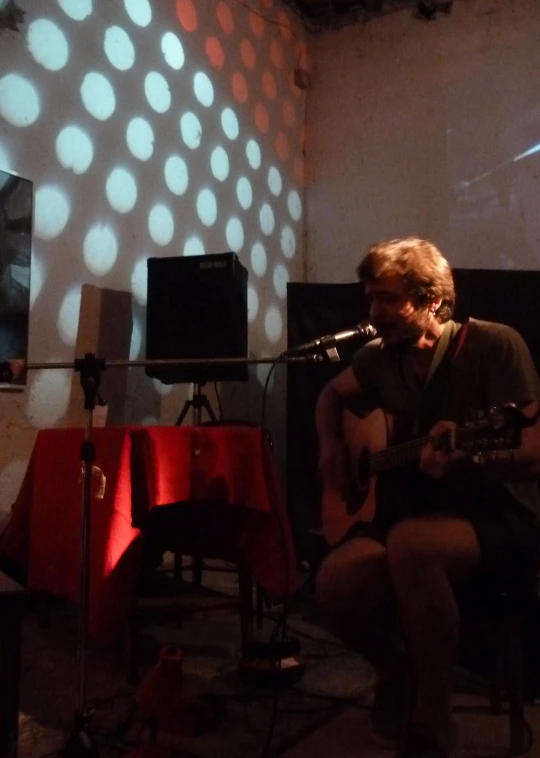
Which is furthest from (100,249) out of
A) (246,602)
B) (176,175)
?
(246,602)

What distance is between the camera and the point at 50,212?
2.59 meters

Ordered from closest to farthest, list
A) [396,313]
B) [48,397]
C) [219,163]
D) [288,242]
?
1. [396,313]
2. [48,397]
3. [219,163]
4. [288,242]

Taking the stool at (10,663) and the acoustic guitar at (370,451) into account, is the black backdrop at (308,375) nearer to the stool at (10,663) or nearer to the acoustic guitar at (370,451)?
the acoustic guitar at (370,451)

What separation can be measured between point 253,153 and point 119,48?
0.95 meters

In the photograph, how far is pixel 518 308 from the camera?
9.70 ft

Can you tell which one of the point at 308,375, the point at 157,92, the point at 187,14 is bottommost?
the point at 308,375

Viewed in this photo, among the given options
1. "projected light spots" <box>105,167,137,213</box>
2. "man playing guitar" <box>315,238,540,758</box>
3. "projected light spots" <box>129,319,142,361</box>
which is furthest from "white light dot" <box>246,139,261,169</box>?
"man playing guitar" <box>315,238,540,758</box>

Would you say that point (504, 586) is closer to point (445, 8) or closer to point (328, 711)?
point (328, 711)

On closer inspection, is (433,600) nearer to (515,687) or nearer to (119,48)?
(515,687)

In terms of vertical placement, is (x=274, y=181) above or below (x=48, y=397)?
above

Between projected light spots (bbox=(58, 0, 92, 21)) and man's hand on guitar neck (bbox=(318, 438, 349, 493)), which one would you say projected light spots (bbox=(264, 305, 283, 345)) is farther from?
man's hand on guitar neck (bbox=(318, 438, 349, 493))

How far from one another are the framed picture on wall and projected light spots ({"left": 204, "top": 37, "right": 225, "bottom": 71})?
4.42 ft

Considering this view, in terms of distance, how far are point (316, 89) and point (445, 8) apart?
780 mm

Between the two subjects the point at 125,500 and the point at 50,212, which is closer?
the point at 125,500
